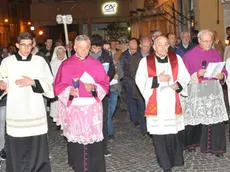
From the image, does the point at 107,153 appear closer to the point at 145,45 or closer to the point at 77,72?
the point at 77,72

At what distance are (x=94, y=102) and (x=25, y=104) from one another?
2.94 ft

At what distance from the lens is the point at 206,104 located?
6.99 m

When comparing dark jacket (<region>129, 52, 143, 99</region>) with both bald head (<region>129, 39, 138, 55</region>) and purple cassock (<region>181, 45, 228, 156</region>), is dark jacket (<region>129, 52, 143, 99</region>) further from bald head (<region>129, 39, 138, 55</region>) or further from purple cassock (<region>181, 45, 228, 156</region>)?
purple cassock (<region>181, 45, 228, 156</region>)

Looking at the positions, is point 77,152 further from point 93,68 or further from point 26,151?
point 93,68

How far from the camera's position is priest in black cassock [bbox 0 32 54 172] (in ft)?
18.9

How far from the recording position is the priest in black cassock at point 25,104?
5.77 m

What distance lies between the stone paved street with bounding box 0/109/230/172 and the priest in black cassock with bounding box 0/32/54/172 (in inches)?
35.2

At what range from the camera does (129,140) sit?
8.61 meters

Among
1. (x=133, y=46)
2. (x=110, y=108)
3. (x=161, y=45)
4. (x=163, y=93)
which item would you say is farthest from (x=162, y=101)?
(x=133, y=46)

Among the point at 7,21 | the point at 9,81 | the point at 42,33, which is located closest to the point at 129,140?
the point at 9,81

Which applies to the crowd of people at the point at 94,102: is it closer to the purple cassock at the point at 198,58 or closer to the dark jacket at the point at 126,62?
the purple cassock at the point at 198,58

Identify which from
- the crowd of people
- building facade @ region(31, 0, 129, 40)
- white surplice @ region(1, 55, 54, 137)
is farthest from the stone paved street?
building facade @ region(31, 0, 129, 40)

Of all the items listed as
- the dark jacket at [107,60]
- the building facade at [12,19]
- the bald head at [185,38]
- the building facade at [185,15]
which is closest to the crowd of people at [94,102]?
the dark jacket at [107,60]

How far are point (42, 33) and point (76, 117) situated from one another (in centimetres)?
2762
